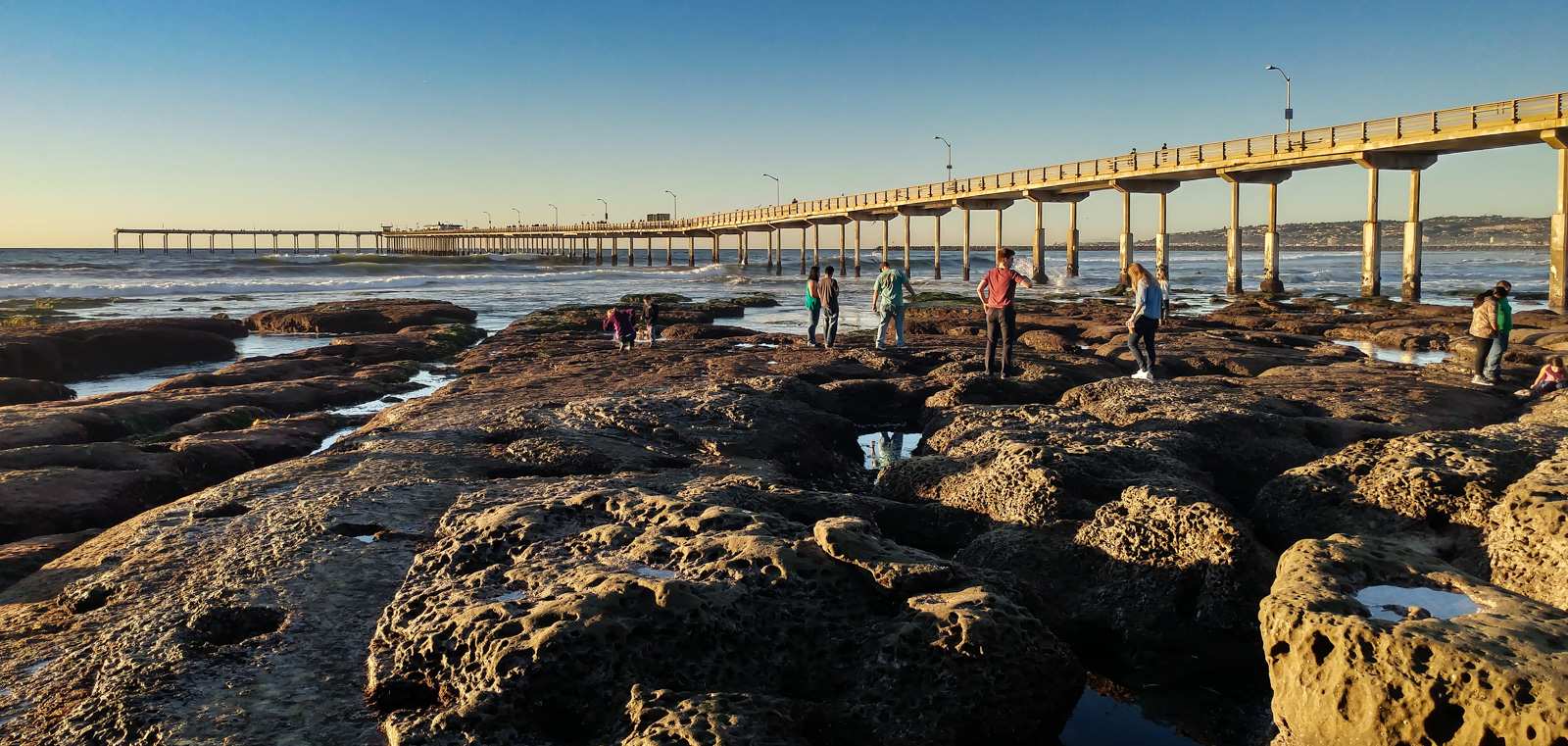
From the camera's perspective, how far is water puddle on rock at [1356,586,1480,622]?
3.86 metres

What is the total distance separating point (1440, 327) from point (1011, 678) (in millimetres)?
21648

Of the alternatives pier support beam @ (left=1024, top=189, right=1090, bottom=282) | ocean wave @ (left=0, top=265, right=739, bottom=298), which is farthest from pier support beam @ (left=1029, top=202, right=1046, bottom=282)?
ocean wave @ (left=0, top=265, right=739, bottom=298)

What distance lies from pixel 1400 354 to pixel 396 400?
17540 millimetres

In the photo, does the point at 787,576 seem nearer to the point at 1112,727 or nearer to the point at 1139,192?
the point at 1112,727

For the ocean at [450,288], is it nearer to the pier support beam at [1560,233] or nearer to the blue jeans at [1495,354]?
the pier support beam at [1560,233]

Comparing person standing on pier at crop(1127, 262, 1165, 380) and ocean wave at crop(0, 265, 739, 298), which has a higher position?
ocean wave at crop(0, 265, 739, 298)

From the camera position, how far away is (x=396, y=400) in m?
13.7

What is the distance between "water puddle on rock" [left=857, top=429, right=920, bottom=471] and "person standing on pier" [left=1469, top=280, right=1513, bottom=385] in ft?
23.8

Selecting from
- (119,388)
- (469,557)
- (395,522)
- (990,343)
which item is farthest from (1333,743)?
(119,388)

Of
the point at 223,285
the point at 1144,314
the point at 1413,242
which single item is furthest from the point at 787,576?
the point at 223,285

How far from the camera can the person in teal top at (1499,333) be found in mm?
12500

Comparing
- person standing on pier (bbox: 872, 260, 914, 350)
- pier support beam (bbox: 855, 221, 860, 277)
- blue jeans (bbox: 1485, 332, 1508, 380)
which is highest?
pier support beam (bbox: 855, 221, 860, 277)

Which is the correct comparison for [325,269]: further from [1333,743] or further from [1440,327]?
[1333,743]

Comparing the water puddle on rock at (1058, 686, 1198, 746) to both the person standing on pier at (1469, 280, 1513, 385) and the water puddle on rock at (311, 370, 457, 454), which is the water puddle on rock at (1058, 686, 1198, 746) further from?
the person standing on pier at (1469, 280, 1513, 385)
